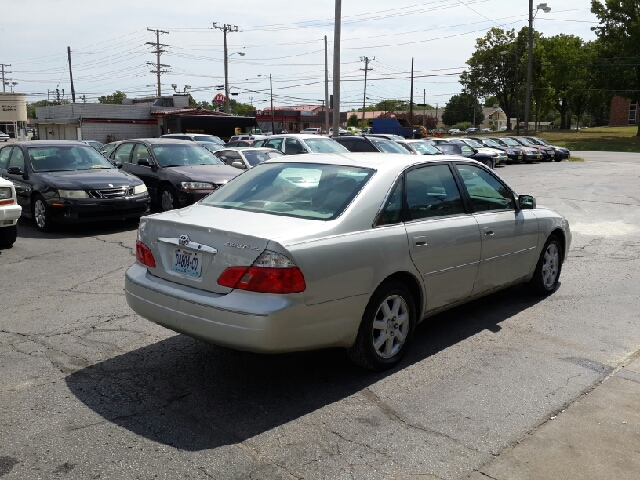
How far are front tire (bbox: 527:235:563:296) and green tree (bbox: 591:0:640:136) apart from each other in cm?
5963

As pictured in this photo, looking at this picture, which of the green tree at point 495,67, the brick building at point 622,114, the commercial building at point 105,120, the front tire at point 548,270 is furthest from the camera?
the brick building at point 622,114

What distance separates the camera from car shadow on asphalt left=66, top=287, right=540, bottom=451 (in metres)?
3.91

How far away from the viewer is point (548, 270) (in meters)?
6.94

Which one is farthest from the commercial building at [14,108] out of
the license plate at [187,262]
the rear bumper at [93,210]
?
the license plate at [187,262]

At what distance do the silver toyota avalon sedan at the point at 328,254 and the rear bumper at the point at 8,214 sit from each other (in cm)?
508

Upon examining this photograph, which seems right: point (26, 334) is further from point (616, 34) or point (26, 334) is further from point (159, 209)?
point (616, 34)

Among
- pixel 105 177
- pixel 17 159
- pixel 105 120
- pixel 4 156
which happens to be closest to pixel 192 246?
pixel 105 177

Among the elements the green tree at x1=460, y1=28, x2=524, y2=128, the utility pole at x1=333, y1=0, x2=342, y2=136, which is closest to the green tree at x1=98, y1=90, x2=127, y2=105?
the green tree at x1=460, y1=28, x2=524, y2=128

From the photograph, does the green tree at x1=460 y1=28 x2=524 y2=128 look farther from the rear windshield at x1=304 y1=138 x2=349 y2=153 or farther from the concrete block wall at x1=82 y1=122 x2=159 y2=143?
the rear windshield at x1=304 y1=138 x2=349 y2=153

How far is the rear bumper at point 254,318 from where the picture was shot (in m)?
4.01

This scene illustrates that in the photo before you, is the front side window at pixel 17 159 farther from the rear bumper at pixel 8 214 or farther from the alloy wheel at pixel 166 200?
the rear bumper at pixel 8 214

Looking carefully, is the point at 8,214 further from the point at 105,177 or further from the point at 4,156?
the point at 4,156

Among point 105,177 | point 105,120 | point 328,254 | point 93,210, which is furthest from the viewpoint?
point 105,120

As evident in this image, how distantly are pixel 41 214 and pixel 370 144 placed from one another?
37.0 feet
